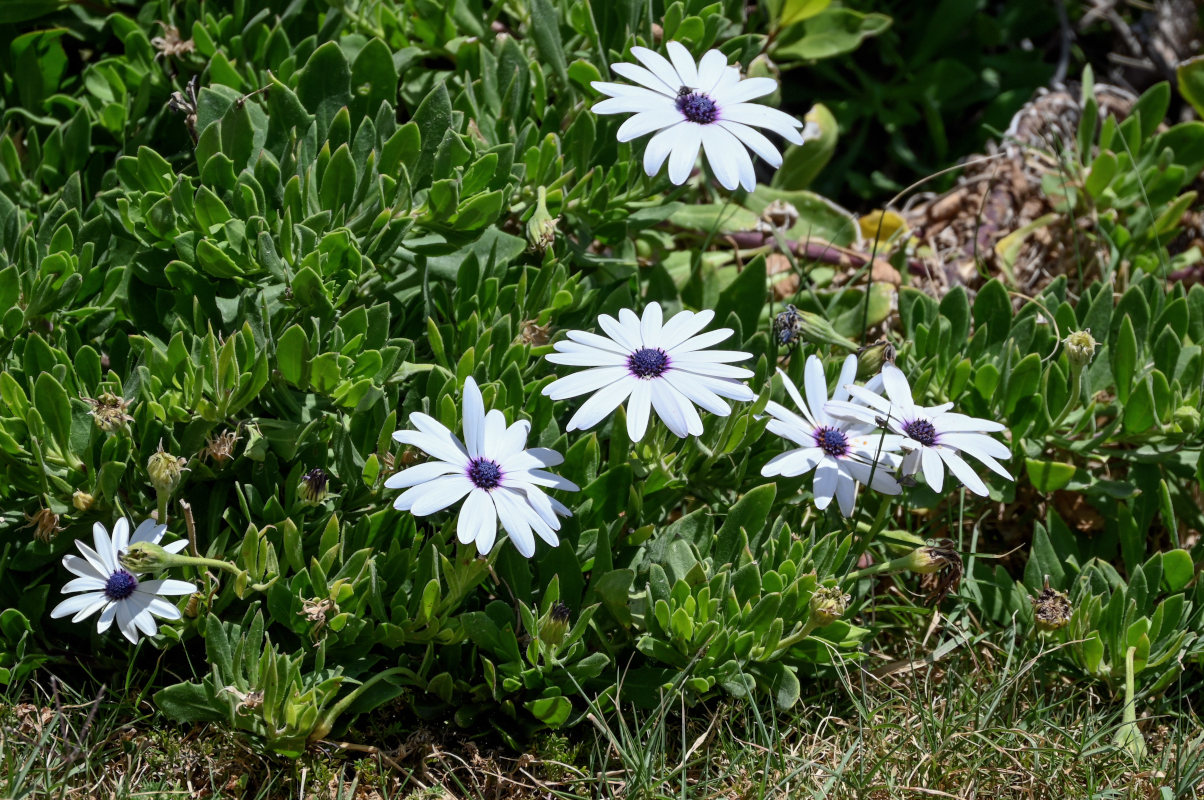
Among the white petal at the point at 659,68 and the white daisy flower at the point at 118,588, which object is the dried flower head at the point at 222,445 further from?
the white petal at the point at 659,68

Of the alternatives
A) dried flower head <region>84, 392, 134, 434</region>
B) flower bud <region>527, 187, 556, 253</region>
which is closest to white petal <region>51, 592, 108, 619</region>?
dried flower head <region>84, 392, 134, 434</region>

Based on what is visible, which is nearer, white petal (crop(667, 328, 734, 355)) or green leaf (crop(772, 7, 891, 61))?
white petal (crop(667, 328, 734, 355))

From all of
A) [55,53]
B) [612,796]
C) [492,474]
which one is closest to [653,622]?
[612,796]

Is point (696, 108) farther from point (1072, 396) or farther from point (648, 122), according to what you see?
point (1072, 396)

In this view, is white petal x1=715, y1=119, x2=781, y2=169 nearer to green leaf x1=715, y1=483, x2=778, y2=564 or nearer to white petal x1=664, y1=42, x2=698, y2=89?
white petal x1=664, y1=42, x2=698, y2=89

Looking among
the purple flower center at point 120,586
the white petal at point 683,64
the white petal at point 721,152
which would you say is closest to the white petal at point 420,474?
the purple flower center at point 120,586
